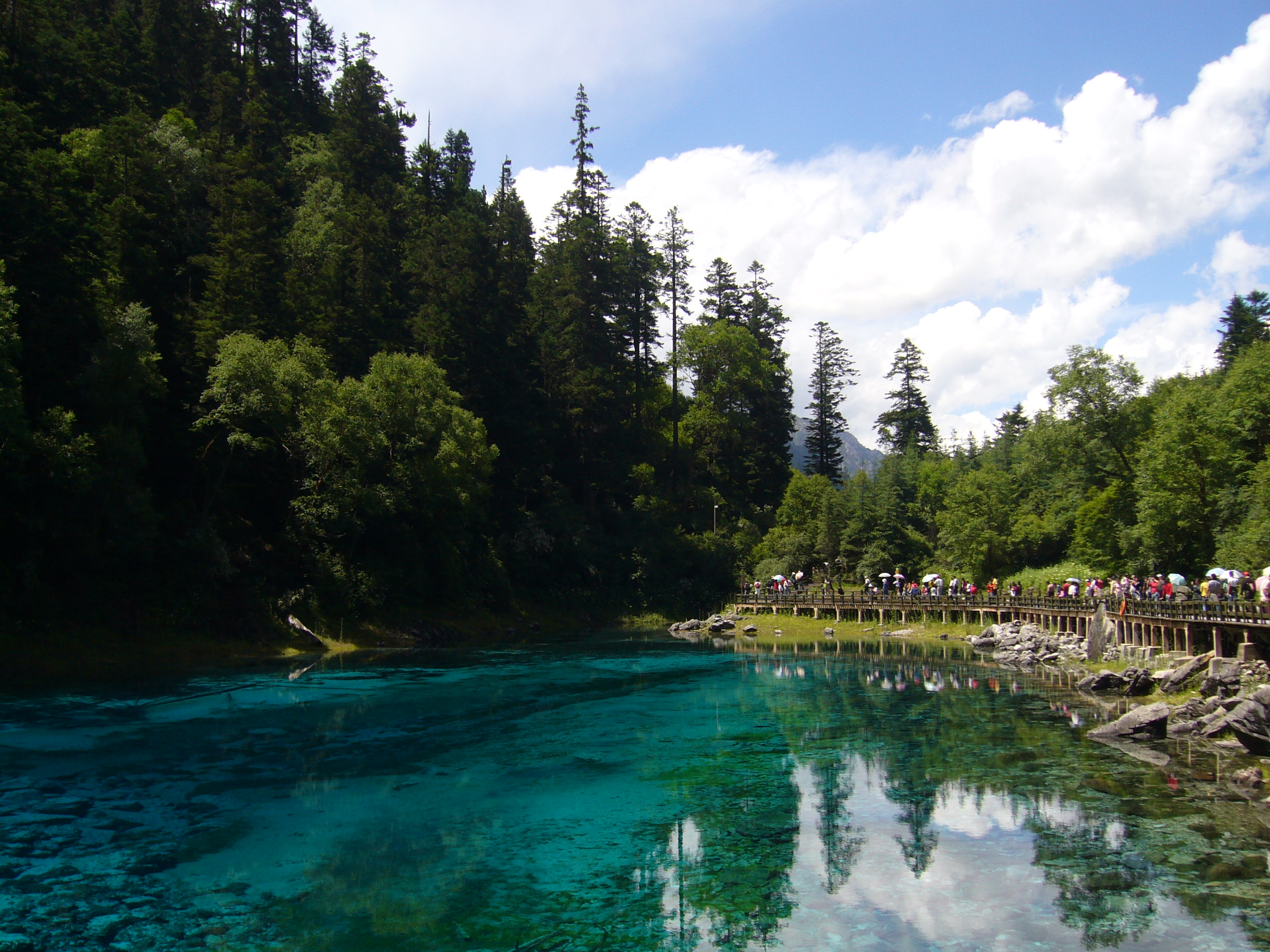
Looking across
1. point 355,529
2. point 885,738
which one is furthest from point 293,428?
point 885,738

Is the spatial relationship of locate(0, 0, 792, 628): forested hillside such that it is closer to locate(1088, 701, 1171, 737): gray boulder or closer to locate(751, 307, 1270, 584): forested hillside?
locate(751, 307, 1270, 584): forested hillside

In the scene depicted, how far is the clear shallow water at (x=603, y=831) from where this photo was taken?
451 inches

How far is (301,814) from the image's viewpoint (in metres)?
16.4

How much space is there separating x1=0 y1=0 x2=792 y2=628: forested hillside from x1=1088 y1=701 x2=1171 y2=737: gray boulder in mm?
34759

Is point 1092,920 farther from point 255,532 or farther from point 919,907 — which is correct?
point 255,532

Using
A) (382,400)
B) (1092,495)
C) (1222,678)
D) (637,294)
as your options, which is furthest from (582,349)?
(1222,678)

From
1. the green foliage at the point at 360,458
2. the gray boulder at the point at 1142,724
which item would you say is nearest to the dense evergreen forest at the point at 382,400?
the green foliage at the point at 360,458

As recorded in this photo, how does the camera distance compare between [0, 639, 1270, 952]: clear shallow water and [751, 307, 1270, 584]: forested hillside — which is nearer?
[0, 639, 1270, 952]: clear shallow water

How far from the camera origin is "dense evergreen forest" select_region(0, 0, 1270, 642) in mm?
34188

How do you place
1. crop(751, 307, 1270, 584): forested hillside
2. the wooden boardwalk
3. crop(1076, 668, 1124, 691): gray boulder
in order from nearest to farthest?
the wooden boardwalk, crop(1076, 668, 1124, 691): gray boulder, crop(751, 307, 1270, 584): forested hillside

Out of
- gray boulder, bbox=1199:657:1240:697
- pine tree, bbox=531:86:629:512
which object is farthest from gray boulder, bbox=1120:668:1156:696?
pine tree, bbox=531:86:629:512

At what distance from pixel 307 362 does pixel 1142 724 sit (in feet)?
A: 133

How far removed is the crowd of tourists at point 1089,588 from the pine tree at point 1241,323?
3121 centimetres

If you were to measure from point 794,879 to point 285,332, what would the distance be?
145 feet
